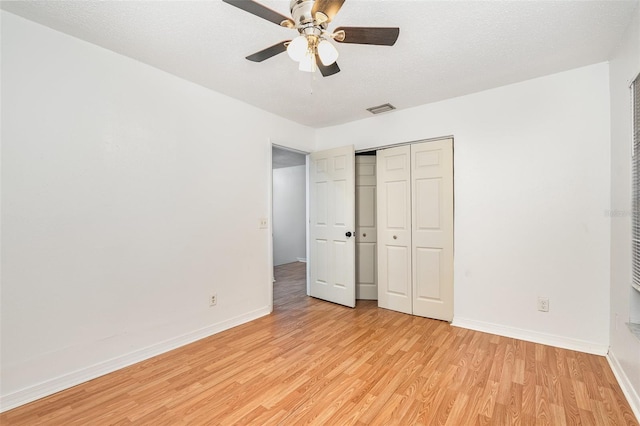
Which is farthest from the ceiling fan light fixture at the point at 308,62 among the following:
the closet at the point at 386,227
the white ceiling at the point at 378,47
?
the closet at the point at 386,227

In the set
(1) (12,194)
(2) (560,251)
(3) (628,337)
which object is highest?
(1) (12,194)

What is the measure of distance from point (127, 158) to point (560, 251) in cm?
390

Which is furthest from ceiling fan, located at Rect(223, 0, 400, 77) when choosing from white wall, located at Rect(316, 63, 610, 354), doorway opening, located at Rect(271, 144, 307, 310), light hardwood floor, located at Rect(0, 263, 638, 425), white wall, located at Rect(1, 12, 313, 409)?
doorway opening, located at Rect(271, 144, 307, 310)

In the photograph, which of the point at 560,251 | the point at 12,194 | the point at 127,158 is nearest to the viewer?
the point at 12,194

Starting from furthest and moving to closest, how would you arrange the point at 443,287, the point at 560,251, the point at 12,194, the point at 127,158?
the point at 443,287 < the point at 560,251 < the point at 127,158 < the point at 12,194

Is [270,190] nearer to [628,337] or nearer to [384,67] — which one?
[384,67]

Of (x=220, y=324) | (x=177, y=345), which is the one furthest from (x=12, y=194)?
(x=220, y=324)

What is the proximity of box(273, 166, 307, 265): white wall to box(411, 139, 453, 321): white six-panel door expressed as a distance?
13.6ft

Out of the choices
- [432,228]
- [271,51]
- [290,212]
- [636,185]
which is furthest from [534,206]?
[290,212]

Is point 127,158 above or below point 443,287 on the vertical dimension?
A: above

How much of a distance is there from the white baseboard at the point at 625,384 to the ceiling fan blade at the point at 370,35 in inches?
103

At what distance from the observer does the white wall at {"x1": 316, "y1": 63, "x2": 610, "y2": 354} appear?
241cm

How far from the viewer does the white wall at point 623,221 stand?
1.81 m

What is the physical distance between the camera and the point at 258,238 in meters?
3.38
